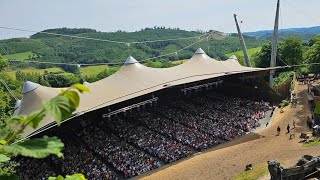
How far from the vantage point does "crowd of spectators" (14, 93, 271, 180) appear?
24.0m

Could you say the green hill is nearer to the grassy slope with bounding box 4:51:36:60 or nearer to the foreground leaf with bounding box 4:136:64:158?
the grassy slope with bounding box 4:51:36:60

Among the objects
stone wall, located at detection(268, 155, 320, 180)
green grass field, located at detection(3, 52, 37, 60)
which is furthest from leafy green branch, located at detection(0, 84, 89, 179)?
green grass field, located at detection(3, 52, 37, 60)

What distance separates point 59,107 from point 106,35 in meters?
170

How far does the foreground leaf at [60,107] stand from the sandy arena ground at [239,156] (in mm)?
19954

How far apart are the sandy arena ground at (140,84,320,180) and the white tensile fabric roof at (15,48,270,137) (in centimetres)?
580

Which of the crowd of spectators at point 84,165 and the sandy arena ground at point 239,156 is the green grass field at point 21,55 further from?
the sandy arena ground at point 239,156

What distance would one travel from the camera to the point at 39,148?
1.50 m

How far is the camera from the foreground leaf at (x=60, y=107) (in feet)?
5.02

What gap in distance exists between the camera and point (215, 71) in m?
31.8

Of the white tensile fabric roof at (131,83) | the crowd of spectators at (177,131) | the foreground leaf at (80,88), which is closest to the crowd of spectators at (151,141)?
the crowd of spectators at (177,131)

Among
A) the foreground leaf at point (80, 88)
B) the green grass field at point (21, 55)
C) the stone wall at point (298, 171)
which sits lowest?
the stone wall at point (298, 171)

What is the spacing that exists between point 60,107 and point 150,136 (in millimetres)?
26672

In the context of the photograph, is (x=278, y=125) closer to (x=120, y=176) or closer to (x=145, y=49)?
(x=120, y=176)

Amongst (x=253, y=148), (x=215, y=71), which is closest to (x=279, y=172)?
(x=253, y=148)
